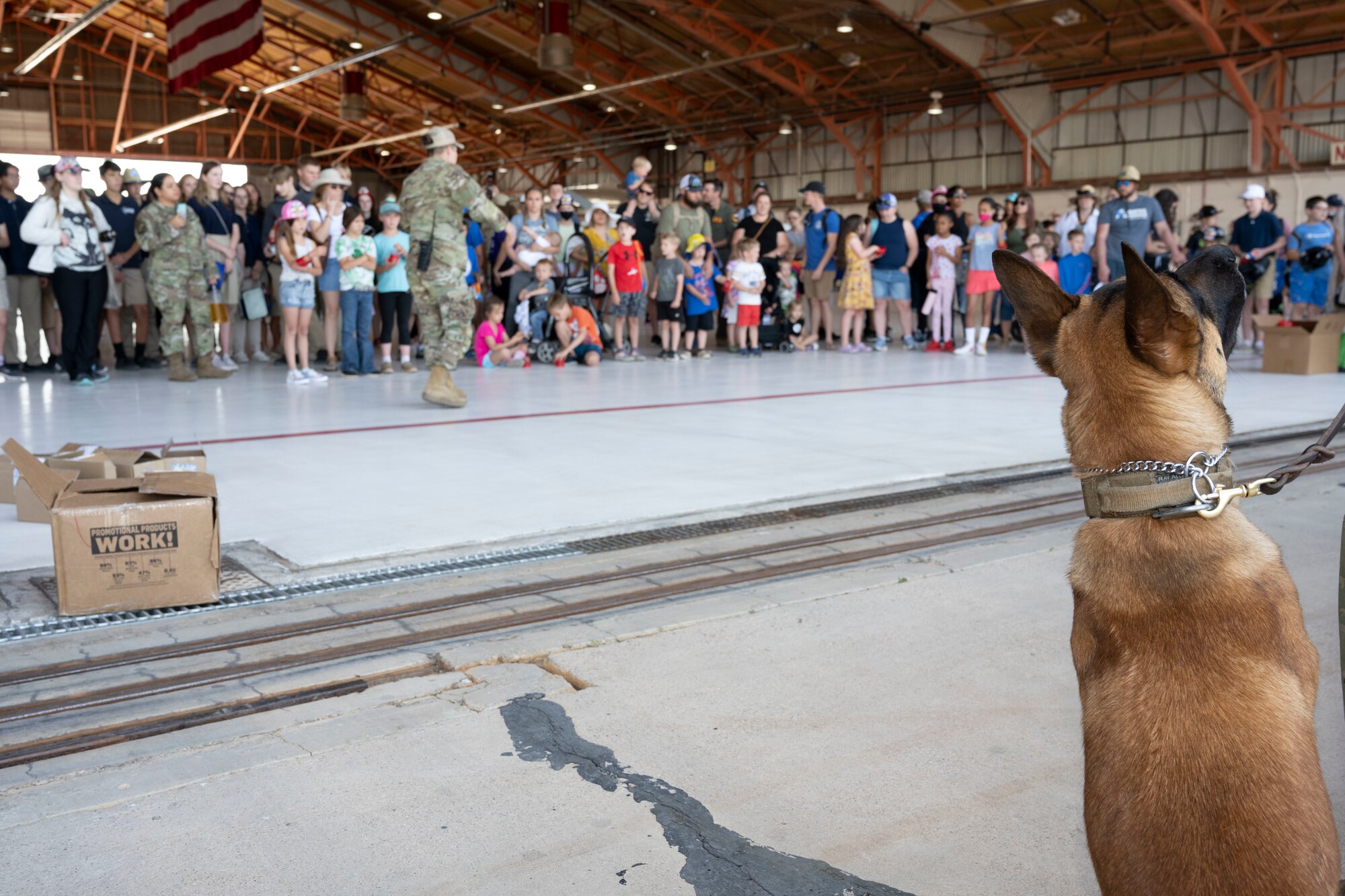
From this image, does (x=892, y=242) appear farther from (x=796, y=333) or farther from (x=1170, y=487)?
(x=1170, y=487)

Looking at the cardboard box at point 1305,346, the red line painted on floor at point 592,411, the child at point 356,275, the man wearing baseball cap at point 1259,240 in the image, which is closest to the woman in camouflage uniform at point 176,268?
the child at point 356,275

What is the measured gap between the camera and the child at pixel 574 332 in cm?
1199

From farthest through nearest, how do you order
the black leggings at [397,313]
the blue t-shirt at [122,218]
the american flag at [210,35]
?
1. the american flag at [210,35]
2. the black leggings at [397,313]
3. the blue t-shirt at [122,218]

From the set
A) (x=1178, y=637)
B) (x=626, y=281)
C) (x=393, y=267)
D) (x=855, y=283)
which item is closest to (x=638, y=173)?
(x=626, y=281)

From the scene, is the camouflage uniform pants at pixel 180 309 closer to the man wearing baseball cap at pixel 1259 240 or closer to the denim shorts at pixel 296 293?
the denim shorts at pixel 296 293

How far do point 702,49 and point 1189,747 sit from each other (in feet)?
90.2

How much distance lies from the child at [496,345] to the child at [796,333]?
3.63 metres

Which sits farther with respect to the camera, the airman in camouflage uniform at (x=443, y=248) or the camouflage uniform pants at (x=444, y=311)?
the camouflage uniform pants at (x=444, y=311)

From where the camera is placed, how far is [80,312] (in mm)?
9672

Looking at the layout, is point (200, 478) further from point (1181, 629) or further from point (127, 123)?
point (127, 123)

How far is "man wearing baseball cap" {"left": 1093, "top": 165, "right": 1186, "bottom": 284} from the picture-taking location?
462 inches

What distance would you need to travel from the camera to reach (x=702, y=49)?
1062 inches

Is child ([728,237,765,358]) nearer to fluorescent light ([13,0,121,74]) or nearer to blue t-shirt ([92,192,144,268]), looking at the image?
blue t-shirt ([92,192,144,268])

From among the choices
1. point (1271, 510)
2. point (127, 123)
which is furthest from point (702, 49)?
point (1271, 510)
